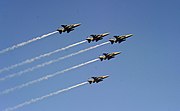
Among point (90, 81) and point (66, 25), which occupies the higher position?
point (66, 25)

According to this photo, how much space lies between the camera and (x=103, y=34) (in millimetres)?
189125

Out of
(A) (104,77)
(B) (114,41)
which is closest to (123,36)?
(B) (114,41)

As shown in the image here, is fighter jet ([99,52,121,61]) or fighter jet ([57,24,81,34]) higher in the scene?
fighter jet ([57,24,81,34])

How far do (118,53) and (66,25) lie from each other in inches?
1106

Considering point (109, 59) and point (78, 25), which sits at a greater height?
point (78, 25)

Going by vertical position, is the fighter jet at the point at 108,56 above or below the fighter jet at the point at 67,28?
below

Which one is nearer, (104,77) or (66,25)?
(66,25)

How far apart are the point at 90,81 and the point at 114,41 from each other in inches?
853

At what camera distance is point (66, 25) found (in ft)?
601

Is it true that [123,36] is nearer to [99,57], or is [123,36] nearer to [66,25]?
[99,57]

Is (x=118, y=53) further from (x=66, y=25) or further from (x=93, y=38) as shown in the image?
(x=66, y=25)

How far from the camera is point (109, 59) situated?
191625 millimetres

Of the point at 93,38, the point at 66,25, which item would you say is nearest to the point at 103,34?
the point at 93,38

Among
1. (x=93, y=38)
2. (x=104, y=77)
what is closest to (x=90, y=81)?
(x=104, y=77)
